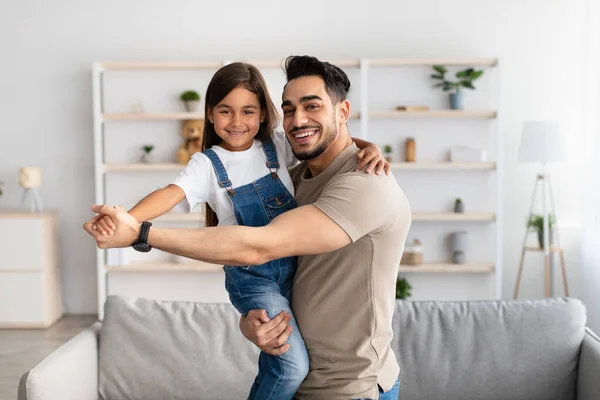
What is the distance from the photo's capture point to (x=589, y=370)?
112 inches

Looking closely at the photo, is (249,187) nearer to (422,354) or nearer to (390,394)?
(390,394)

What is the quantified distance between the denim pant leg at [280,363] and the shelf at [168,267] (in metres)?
4.06

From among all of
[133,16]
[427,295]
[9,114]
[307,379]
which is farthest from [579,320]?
[9,114]

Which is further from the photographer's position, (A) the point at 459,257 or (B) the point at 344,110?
(A) the point at 459,257

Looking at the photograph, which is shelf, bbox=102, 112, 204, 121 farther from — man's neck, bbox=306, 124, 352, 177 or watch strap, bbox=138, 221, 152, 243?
watch strap, bbox=138, 221, 152, 243

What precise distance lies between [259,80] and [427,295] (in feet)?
14.6

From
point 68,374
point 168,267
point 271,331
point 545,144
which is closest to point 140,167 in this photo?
point 168,267

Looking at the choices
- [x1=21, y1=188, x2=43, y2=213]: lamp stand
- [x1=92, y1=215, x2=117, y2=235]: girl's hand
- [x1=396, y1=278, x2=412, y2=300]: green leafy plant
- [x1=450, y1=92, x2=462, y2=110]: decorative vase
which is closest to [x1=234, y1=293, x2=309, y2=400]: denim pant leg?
[x1=92, y1=215, x2=117, y2=235]: girl's hand

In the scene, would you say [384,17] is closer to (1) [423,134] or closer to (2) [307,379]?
(1) [423,134]

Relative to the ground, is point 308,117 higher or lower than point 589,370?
higher

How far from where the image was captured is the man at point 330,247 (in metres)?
1.55

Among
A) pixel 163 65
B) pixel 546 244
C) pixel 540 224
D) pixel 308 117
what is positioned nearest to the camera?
pixel 308 117

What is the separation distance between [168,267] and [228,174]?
4.13 m

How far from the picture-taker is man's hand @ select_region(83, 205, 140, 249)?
138 cm
